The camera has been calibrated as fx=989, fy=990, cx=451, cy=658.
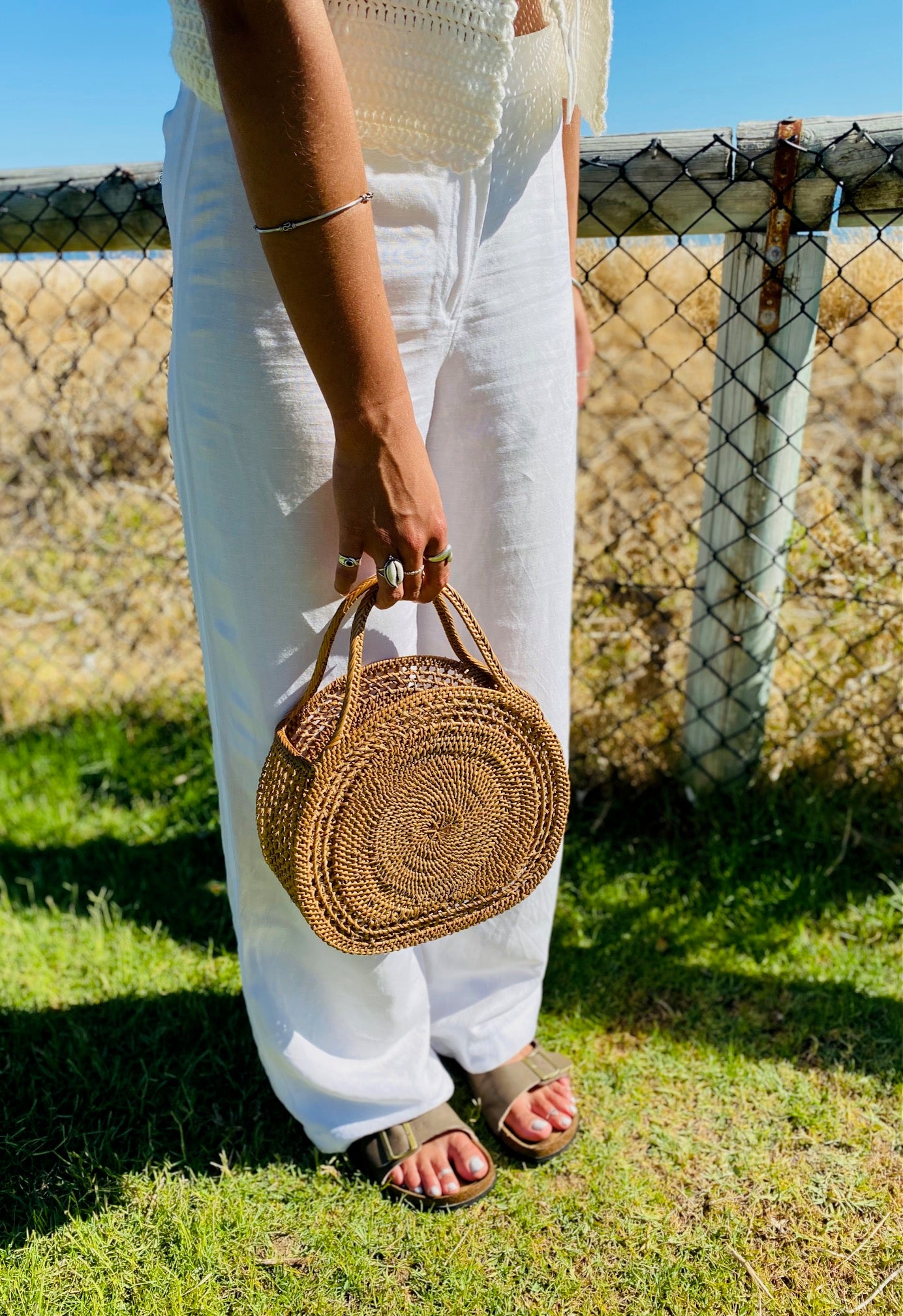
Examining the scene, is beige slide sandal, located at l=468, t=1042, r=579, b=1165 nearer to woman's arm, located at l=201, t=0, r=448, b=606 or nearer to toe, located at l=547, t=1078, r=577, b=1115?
toe, located at l=547, t=1078, r=577, b=1115

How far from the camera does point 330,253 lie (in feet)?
3.09

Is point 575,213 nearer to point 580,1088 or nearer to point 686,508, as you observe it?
point 580,1088

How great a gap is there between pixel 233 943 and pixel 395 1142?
2.08ft

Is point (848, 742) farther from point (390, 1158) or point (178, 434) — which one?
point (178, 434)

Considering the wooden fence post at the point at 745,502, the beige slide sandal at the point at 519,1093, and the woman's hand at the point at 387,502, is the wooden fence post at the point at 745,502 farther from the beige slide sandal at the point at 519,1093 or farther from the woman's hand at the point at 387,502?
the woman's hand at the point at 387,502

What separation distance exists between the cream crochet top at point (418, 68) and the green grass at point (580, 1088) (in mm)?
1434

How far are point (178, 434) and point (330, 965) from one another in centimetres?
74

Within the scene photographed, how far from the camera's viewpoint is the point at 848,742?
2203mm

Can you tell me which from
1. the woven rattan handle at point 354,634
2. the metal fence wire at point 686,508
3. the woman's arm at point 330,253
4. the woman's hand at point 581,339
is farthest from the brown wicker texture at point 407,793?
the metal fence wire at point 686,508

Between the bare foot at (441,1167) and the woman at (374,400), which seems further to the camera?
the bare foot at (441,1167)

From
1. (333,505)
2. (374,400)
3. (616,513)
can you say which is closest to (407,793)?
(333,505)

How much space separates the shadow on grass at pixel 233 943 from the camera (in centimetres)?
160

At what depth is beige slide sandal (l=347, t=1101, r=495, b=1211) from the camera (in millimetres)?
1487

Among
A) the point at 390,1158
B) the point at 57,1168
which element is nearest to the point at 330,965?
the point at 390,1158
